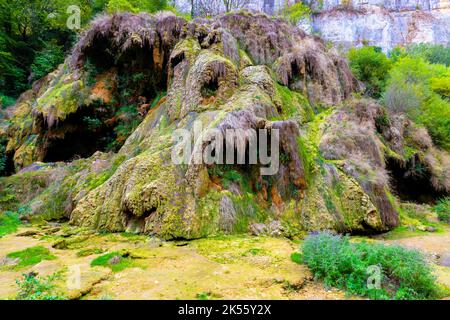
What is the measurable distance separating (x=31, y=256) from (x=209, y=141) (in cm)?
500

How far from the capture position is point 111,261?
550 centimetres

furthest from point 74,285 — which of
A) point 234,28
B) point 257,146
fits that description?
point 234,28

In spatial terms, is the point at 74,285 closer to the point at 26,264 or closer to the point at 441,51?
the point at 26,264

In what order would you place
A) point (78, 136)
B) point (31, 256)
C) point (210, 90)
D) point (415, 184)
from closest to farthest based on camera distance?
point (31, 256) → point (210, 90) → point (415, 184) → point (78, 136)

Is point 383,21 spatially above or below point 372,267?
above

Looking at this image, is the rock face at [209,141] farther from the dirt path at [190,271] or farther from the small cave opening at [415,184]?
the dirt path at [190,271]

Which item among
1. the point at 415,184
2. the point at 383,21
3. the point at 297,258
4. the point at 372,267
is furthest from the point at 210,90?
the point at 383,21

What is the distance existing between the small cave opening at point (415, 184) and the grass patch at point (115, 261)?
12.9m

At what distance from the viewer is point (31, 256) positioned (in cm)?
604

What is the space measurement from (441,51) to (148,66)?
4297 cm

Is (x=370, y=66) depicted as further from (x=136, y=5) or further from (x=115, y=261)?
(x=115, y=261)

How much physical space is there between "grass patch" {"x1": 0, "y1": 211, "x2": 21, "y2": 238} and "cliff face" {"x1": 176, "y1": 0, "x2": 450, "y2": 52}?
55.2 meters

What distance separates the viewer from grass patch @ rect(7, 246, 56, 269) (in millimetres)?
5602

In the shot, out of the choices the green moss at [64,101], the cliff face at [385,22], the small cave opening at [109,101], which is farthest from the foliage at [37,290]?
the cliff face at [385,22]
